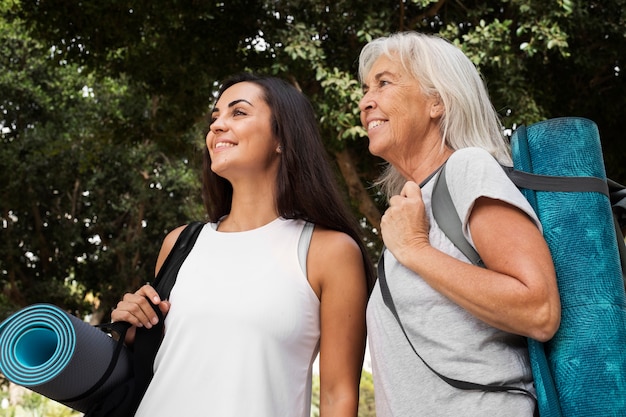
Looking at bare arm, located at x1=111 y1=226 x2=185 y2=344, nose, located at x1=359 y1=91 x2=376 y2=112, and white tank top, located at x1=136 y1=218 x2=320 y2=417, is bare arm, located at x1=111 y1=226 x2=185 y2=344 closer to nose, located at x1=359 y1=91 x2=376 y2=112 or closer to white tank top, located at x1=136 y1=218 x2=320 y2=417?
white tank top, located at x1=136 y1=218 x2=320 y2=417

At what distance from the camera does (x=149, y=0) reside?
9.08m

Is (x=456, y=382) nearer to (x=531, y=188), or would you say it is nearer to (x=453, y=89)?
(x=531, y=188)

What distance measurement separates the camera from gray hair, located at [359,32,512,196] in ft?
7.84

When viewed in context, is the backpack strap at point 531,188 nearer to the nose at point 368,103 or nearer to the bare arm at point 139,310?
the nose at point 368,103

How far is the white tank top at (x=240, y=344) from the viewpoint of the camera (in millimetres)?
2701

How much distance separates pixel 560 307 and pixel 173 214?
16.6 metres

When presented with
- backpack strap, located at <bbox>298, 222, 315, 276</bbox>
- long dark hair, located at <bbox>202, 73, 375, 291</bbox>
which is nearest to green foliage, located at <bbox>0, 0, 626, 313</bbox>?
long dark hair, located at <bbox>202, 73, 375, 291</bbox>

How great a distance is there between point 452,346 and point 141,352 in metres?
1.21

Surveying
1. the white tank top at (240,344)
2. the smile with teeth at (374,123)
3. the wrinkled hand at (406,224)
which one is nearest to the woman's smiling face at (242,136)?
the white tank top at (240,344)

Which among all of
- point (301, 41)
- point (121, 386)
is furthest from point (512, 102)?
point (121, 386)

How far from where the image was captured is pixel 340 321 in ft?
9.02

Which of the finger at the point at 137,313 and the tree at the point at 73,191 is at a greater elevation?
the tree at the point at 73,191

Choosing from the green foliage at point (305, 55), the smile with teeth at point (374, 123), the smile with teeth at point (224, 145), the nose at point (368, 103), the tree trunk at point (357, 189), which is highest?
the green foliage at point (305, 55)

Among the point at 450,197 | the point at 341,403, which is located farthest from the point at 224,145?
the point at 450,197
